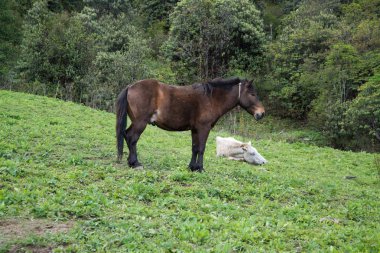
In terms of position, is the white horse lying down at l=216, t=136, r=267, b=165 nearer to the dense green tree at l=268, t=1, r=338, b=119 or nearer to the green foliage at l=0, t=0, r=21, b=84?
the dense green tree at l=268, t=1, r=338, b=119

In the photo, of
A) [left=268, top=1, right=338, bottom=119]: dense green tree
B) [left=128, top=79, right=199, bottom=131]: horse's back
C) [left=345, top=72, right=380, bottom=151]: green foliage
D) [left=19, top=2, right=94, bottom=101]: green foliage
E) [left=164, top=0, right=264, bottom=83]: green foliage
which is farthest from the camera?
[left=164, top=0, right=264, bottom=83]: green foliage

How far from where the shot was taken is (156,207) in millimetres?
6348

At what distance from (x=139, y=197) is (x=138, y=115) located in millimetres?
2530

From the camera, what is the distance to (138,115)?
8.78 m

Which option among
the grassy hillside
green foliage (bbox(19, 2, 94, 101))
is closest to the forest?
green foliage (bbox(19, 2, 94, 101))

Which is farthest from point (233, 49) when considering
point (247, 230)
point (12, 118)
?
point (247, 230)

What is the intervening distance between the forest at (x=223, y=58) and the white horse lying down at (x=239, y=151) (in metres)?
12.0

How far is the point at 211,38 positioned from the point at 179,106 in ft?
76.1

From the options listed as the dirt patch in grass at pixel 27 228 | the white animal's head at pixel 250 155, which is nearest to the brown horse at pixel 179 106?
the white animal's head at pixel 250 155

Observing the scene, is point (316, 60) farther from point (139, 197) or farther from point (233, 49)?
point (139, 197)

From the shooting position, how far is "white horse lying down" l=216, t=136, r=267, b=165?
12.6 metres

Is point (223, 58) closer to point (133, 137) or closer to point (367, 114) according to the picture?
point (367, 114)

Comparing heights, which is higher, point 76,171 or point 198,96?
point 198,96

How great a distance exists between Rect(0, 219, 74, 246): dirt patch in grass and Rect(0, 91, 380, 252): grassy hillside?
0.04 ft
